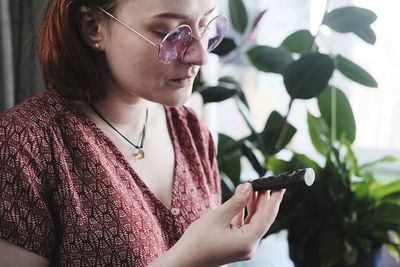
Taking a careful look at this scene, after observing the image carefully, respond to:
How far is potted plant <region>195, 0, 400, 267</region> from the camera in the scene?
4.12 ft

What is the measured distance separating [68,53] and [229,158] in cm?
63

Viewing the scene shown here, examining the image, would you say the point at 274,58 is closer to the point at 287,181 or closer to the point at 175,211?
the point at 175,211

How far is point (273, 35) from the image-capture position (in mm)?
1920

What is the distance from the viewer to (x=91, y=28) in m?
0.84

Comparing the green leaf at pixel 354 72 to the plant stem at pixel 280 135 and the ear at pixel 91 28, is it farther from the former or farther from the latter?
the ear at pixel 91 28

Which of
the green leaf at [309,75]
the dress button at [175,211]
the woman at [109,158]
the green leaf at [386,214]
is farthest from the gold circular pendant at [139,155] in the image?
the green leaf at [386,214]

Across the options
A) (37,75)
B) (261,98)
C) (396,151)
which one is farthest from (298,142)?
(37,75)

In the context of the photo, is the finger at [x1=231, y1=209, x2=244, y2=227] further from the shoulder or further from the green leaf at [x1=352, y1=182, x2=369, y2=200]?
the green leaf at [x1=352, y1=182, x2=369, y2=200]

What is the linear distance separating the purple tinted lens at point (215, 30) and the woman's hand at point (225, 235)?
0.29 m

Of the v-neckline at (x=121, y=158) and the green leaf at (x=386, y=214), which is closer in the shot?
the v-neckline at (x=121, y=158)

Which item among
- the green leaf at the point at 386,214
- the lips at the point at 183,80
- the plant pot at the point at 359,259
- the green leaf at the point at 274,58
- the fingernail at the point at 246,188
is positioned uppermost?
the green leaf at the point at 274,58

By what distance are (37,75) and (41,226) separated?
51 cm

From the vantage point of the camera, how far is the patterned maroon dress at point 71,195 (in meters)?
0.72

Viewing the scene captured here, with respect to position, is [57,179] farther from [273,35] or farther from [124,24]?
[273,35]
